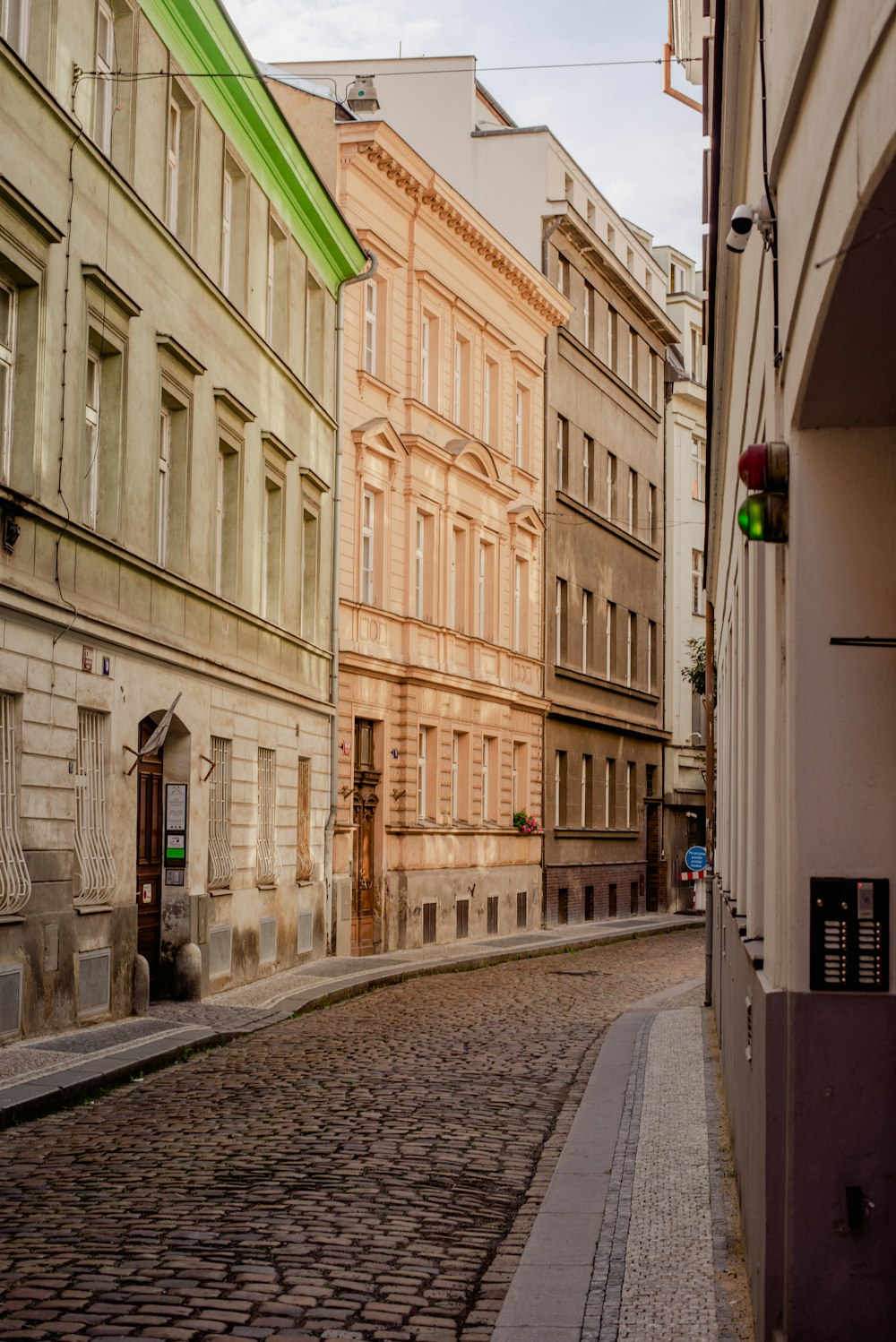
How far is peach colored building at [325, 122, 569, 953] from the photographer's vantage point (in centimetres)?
2819

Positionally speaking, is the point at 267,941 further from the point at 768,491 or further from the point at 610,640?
the point at 610,640

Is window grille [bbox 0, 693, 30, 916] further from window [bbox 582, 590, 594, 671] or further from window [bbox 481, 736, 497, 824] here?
window [bbox 582, 590, 594, 671]

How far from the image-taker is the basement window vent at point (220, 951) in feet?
64.1

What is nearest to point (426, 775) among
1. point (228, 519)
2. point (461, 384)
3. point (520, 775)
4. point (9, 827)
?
point (520, 775)

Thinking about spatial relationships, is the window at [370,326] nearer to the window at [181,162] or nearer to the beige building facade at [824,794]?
the window at [181,162]

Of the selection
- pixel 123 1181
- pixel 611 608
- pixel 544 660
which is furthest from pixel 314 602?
pixel 611 608

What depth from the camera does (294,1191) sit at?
841 cm

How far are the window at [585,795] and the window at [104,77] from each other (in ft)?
85.5

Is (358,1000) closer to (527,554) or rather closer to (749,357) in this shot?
(749,357)

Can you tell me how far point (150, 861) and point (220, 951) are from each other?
1884mm

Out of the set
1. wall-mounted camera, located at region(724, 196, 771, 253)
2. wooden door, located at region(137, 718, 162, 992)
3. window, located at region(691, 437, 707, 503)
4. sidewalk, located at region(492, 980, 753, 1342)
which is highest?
window, located at region(691, 437, 707, 503)

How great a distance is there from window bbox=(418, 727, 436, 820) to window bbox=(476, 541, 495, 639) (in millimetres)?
3368

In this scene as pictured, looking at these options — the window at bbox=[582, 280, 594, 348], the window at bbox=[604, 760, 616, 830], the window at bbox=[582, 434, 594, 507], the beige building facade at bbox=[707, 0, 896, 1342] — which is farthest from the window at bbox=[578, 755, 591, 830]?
the beige building facade at bbox=[707, 0, 896, 1342]

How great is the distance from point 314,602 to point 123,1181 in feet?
56.6
